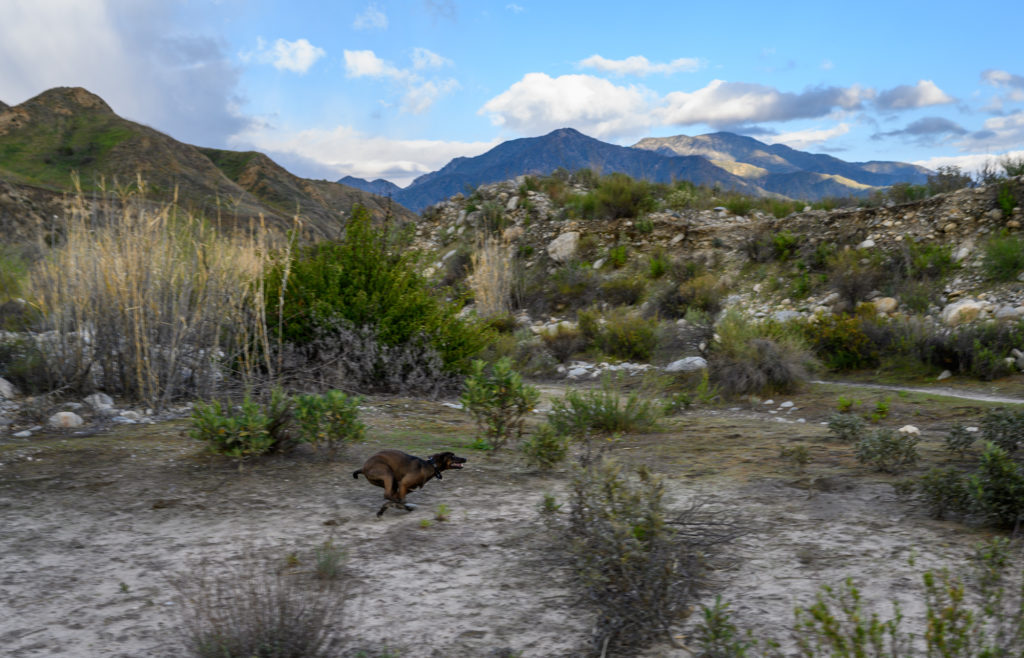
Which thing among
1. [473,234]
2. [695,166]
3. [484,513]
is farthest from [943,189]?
[695,166]

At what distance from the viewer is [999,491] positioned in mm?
3354

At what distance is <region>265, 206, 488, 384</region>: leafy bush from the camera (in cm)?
750

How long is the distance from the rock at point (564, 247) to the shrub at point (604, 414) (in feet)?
40.4

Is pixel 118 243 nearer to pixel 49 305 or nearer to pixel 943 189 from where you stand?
pixel 49 305

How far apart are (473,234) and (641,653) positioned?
20.0m

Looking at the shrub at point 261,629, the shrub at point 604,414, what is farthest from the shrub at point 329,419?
the shrub at point 261,629

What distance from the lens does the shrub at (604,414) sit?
5.71 metres

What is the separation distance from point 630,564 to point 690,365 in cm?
721

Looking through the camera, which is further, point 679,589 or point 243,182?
point 243,182

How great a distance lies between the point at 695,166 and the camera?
564 feet

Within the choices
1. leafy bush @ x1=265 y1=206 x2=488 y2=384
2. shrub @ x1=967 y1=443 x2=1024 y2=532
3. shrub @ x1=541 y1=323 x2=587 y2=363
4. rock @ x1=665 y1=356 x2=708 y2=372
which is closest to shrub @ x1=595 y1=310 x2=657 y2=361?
shrub @ x1=541 y1=323 x2=587 y2=363

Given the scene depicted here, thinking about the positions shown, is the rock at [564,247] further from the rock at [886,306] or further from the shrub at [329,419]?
the shrub at [329,419]

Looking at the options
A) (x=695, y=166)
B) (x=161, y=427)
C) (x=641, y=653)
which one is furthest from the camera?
(x=695, y=166)

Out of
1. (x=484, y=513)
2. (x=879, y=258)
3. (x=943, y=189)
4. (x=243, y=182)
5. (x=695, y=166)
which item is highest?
(x=695, y=166)
